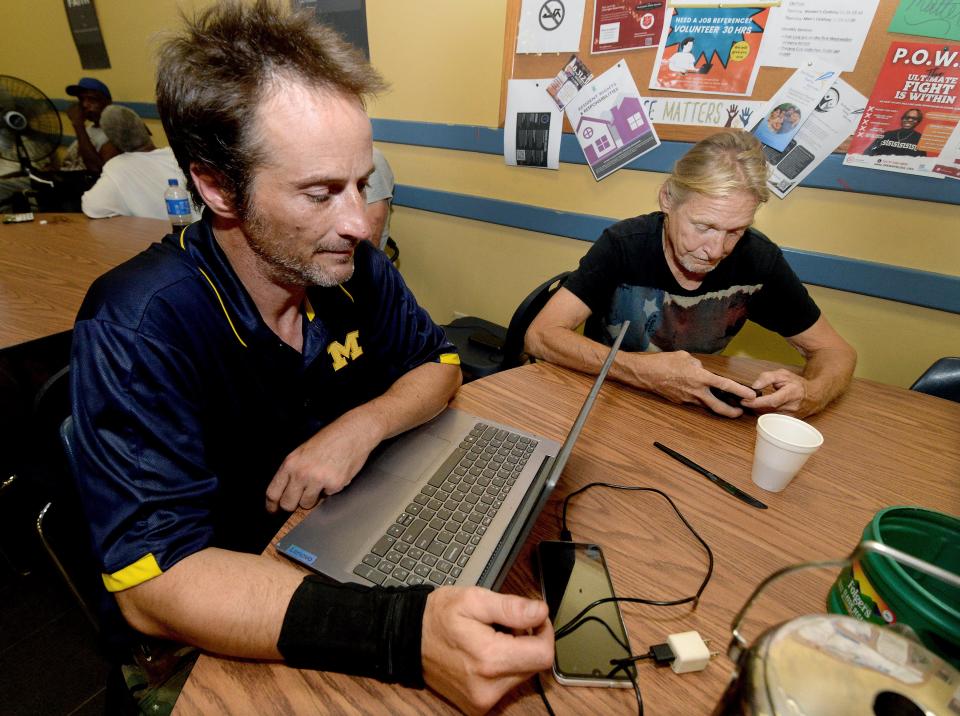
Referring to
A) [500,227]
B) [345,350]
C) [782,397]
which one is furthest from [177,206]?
[782,397]

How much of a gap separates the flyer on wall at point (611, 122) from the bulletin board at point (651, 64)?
0.04 meters

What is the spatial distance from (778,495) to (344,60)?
1144 mm

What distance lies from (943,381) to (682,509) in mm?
1247

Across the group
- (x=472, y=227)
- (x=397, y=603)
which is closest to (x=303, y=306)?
(x=397, y=603)

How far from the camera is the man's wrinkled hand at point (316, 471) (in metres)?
0.75

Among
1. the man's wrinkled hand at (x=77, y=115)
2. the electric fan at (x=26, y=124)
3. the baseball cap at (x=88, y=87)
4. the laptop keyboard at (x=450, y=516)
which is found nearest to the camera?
the laptop keyboard at (x=450, y=516)

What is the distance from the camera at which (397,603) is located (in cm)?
56

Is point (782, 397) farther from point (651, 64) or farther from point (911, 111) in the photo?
point (651, 64)

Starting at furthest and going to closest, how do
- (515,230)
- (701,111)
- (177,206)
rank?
1. (515,230)
2. (177,206)
3. (701,111)

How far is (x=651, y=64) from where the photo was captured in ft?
6.33

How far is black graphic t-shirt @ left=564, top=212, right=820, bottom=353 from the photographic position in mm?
1493

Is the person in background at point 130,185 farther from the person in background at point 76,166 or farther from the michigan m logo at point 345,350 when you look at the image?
the michigan m logo at point 345,350

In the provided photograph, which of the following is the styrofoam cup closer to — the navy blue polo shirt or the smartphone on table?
the smartphone on table

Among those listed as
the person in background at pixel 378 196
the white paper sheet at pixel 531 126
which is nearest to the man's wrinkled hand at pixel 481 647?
the person in background at pixel 378 196
